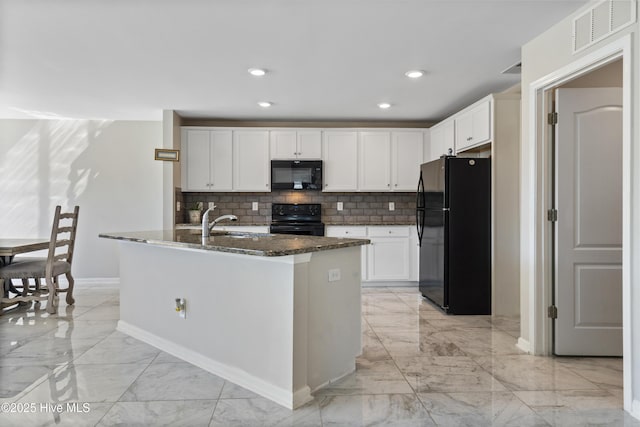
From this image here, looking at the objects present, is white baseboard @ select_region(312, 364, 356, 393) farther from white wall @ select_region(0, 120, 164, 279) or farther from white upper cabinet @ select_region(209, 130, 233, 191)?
white wall @ select_region(0, 120, 164, 279)

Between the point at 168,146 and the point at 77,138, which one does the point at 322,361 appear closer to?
the point at 168,146

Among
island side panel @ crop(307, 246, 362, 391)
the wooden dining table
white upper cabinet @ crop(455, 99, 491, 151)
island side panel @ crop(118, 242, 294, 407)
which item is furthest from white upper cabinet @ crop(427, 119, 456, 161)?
the wooden dining table

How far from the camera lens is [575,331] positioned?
3.01 meters

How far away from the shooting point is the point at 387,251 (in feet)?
18.4

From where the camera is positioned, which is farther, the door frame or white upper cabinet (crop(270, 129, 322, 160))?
white upper cabinet (crop(270, 129, 322, 160))

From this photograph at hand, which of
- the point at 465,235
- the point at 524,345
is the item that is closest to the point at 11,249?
the point at 465,235

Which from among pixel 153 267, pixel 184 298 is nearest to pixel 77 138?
pixel 153 267

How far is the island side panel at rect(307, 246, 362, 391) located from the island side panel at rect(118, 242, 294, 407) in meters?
0.20

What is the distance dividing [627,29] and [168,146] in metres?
4.74

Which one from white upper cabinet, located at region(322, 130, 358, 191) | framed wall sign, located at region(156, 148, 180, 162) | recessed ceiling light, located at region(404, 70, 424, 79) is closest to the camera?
recessed ceiling light, located at region(404, 70, 424, 79)

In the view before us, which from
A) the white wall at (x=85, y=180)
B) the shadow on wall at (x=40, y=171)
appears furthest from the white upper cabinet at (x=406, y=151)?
the shadow on wall at (x=40, y=171)

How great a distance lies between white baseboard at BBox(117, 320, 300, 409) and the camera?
2.27 m

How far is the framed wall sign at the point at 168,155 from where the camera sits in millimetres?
4952

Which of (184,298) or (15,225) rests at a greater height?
(15,225)
